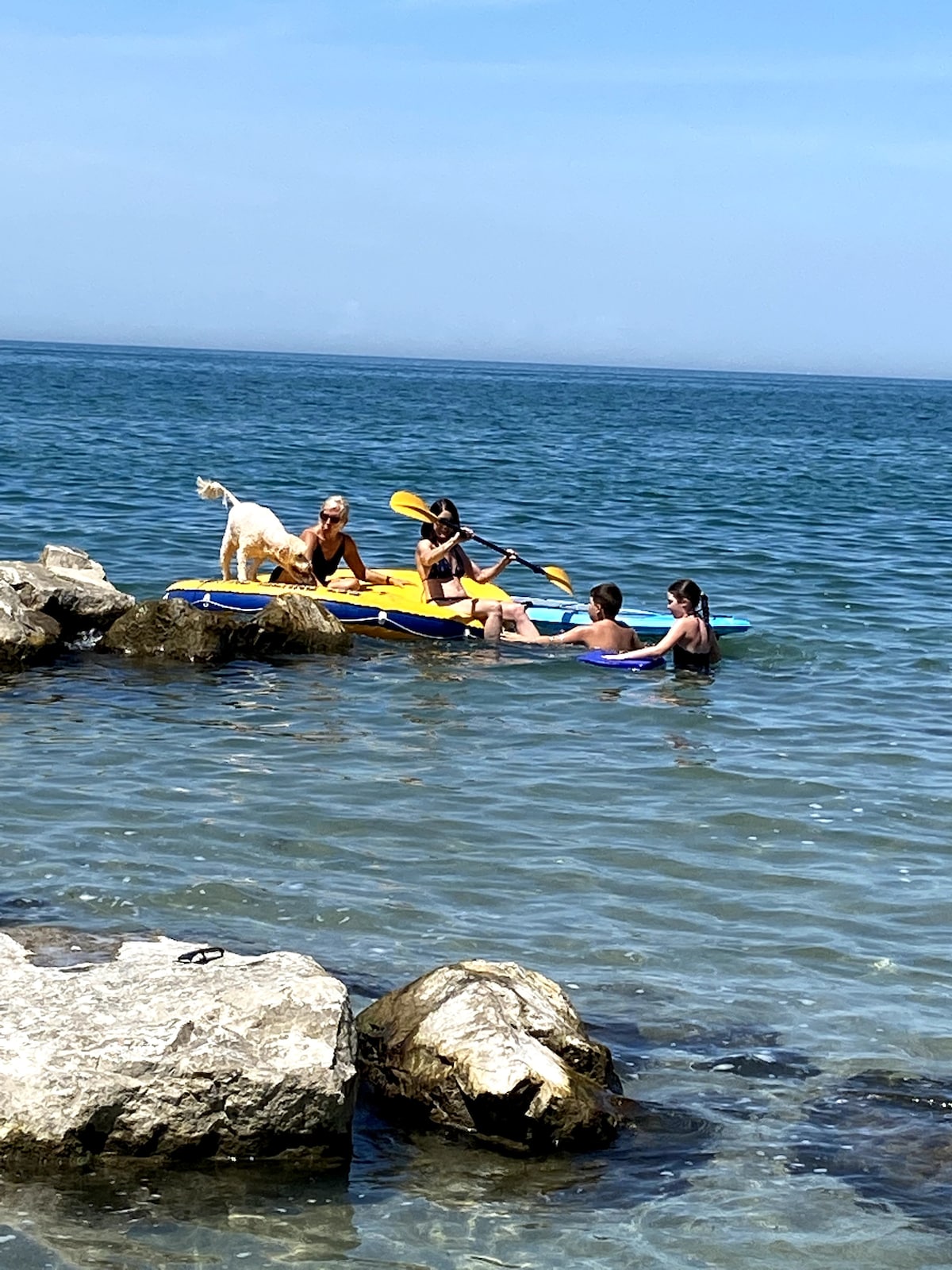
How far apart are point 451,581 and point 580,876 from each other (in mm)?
7549

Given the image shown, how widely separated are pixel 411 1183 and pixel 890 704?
8.45 metres

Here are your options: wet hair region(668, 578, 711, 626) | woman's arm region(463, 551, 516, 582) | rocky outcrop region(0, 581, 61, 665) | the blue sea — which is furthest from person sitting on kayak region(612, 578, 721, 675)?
rocky outcrop region(0, 581, 61, 665)

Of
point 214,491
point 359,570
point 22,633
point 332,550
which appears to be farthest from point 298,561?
point 22,633

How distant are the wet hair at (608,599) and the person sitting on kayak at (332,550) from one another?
2.31 m

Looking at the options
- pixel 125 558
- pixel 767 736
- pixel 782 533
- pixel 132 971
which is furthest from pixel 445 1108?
pixel 782 533

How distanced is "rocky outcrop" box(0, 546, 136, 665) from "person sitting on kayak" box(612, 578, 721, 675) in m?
4.55

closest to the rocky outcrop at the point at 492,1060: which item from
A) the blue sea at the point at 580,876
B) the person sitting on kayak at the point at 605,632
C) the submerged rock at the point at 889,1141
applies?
the blue sea at the point at 580,876

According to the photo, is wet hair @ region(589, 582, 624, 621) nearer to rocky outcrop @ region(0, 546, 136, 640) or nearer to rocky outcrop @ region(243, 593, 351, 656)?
rocky outcrop @ region(243, 593, 351, 656)

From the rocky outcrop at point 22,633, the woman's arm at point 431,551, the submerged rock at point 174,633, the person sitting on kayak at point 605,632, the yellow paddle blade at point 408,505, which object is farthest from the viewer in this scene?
the yellow paddle blade at point 408,505

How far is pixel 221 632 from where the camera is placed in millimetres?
14180

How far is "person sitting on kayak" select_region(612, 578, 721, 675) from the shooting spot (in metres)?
14.4

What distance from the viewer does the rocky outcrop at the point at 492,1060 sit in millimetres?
5797

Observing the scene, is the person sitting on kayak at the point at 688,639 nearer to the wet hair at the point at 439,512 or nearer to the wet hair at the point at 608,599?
the wet hair at the point at 608,599

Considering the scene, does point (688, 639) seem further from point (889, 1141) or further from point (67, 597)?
point (889, 1141)
